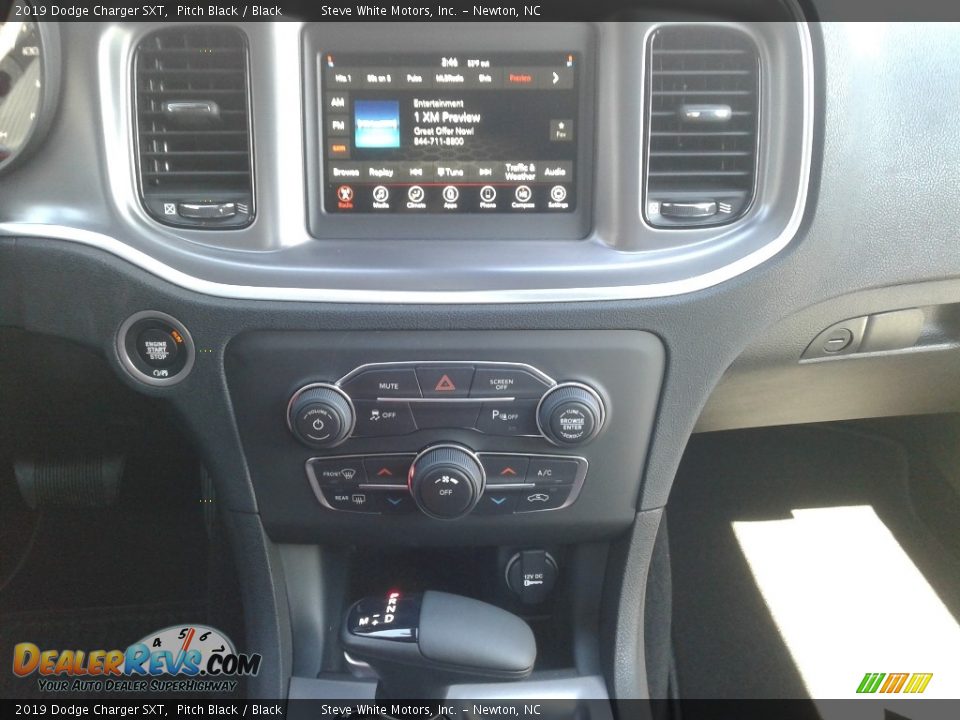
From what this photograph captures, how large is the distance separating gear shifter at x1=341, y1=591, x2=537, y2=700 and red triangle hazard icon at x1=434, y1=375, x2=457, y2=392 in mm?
329

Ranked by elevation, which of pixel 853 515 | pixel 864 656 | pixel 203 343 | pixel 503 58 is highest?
pixel 503 58

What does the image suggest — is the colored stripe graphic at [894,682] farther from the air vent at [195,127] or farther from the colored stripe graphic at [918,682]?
the air vent at [195,127]

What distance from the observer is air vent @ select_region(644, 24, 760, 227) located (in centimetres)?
107

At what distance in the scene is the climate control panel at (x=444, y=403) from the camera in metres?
1.09

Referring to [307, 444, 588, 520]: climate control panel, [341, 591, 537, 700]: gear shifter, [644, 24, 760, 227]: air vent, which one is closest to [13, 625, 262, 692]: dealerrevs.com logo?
[341, 591, 537, 700]: gear shifter

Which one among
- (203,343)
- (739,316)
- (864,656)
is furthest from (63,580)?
(864,656)

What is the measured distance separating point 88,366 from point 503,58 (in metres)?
0.84

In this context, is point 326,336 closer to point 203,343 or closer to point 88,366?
point 203,343

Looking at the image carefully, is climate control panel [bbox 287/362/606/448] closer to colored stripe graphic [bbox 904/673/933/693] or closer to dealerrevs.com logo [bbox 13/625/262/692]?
dealerrevs.com logo [bbox 13/625/262/692]

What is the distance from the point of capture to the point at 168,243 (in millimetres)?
1093

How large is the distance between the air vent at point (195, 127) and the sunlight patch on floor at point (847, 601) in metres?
1.38

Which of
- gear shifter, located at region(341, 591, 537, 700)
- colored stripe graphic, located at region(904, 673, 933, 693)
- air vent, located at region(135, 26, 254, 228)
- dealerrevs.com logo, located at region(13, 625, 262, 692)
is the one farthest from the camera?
colored stripe graphic, located at region(904, 673, 933, 693)

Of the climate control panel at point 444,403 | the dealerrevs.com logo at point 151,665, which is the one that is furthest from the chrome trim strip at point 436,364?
the dealerrevs.com logo at point 151,665

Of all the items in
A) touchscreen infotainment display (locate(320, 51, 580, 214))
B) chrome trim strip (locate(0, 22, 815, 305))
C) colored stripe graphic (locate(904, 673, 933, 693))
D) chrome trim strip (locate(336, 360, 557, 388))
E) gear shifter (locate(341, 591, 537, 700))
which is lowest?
colored stripe graphic (locate(904, 673, 933, 693))
